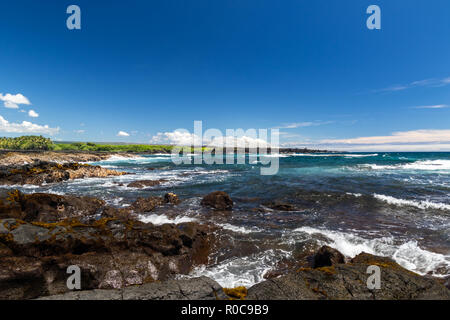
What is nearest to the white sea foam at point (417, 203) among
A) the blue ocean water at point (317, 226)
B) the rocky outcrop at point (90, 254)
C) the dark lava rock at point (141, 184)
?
the blue ocean water at point (317, 226)

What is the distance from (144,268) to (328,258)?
646 cm

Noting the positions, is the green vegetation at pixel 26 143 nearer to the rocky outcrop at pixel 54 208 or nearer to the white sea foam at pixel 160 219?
the rocky outcrop at pixel 54 208

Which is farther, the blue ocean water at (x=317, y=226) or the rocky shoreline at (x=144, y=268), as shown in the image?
the blue ocean water at (x=317, y=226)

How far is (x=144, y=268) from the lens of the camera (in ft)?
22.5

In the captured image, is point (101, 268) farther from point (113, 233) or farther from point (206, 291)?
point (206, 291)

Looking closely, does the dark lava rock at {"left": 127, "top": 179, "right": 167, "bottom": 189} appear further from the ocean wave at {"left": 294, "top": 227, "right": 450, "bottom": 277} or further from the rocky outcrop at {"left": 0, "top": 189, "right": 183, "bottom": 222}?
the ocean wave at {"left": 294, "top": 227, "right": 450, "bottom": 277}

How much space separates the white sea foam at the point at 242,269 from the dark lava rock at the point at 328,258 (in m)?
1.33

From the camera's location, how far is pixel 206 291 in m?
4.07

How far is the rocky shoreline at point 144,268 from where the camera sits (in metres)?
4.27

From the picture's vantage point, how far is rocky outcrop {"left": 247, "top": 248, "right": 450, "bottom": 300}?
14.1 ft

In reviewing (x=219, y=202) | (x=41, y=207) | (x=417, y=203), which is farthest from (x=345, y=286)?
(x=417, y=203)

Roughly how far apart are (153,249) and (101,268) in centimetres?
Answer: 186

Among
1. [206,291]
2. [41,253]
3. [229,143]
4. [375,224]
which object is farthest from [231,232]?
[229,143]

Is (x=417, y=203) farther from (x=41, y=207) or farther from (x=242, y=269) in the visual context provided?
(x=41, y=207)
